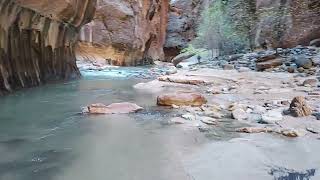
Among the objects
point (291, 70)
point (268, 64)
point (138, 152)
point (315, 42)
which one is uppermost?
point (315, 42)

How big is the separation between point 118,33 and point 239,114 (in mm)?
19465

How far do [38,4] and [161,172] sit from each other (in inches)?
260

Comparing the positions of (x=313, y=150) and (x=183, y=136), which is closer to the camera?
(x=313, y=150)

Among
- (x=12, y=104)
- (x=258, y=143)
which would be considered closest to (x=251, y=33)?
(x=12, y=104)

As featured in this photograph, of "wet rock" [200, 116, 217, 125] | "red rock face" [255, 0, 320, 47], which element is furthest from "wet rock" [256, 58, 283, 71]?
"wet rock" [200, 116, 217, 125]

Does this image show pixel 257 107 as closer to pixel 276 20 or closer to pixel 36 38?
pixel 36 38

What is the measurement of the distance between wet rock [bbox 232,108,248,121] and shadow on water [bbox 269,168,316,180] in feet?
6.96

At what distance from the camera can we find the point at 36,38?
10.3m

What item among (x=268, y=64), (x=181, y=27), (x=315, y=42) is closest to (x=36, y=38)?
(x=268, y=64)

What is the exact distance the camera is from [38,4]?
8.30m

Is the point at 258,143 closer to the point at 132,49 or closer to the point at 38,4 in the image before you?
the point at 38,4

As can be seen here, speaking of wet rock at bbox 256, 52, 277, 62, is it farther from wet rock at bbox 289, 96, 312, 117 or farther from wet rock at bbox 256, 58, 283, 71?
wet rock at bbox 289, 96, 312, 117

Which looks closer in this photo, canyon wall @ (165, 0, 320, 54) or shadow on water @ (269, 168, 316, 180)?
shadow on water @ (269, 168, 316, 180)

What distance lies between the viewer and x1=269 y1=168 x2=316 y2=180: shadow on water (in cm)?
268
